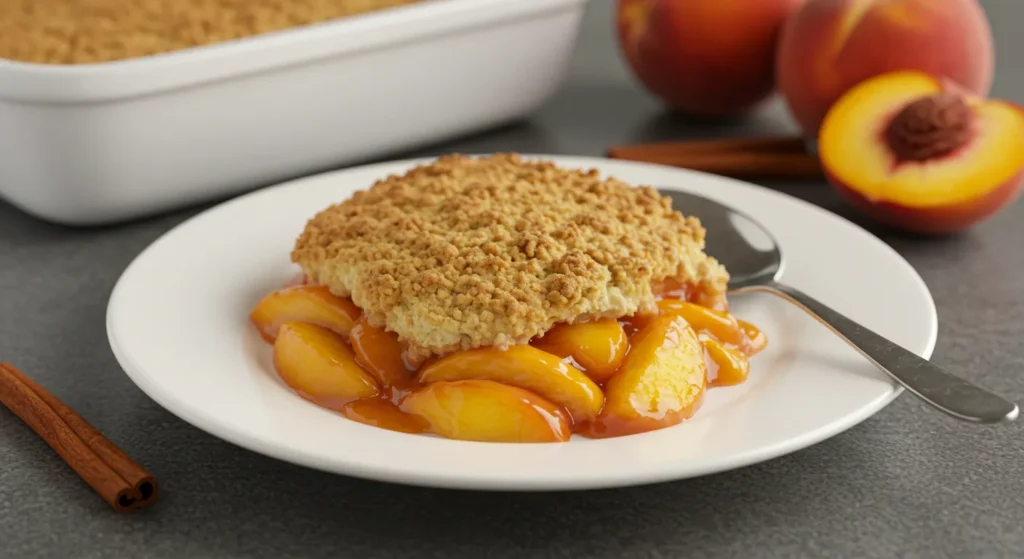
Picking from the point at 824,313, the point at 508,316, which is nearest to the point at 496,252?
the point at 508,316

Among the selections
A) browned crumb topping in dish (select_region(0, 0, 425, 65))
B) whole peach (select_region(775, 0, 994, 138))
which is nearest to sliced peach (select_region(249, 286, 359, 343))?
browned crumb topping in dish (select_region(0, 0, 425, 65))

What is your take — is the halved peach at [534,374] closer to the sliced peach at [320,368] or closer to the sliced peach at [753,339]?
the sliced peach at [320,368]

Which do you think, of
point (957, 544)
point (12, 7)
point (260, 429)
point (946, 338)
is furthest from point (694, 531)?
point (12, 7)

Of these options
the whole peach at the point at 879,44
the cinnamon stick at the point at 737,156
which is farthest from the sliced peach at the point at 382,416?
the whole peach at the point at 879,44

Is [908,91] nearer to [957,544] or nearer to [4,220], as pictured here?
[957,544]

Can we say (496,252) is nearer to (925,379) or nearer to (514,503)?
(514,503)

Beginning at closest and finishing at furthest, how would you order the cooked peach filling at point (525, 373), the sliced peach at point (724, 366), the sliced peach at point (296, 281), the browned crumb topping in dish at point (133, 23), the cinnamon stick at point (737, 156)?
the cooked peach filling at point (525, 373) → the sliced peach at point (724, 366) → the sliced peach at point (296, 281) → the browned crumb topping in dish at point (133, 23) → the cinnamon stick at point (737, 156)
